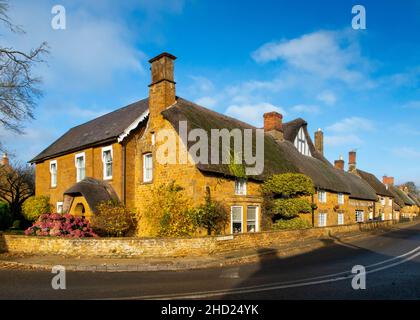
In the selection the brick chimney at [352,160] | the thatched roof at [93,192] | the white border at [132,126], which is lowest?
the thatched roof at [93,192]

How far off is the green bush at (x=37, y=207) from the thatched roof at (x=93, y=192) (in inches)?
290

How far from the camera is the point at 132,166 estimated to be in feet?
65.0

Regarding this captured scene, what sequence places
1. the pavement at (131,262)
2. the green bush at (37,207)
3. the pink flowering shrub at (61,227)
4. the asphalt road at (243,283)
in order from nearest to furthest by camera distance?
the asphalt road at (243,283)
the pavement at (131,262)
the pink flowering shrub at (61,227)
the green bush at (37,207)

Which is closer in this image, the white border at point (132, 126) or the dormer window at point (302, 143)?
the white border at point (132, 126)

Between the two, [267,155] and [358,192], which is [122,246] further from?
[358,192]

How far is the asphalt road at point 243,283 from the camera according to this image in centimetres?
776

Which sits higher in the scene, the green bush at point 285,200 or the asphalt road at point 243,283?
the green bush at point 285,200

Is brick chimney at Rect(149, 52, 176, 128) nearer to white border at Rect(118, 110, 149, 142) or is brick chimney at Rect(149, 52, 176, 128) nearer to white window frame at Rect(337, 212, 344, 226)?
white border at Rect(118, 110, 149, 142)

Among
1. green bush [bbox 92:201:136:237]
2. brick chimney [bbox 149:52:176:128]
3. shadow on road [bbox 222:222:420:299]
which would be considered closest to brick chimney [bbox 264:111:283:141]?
brick chimney [bbox 149:52:176:128]

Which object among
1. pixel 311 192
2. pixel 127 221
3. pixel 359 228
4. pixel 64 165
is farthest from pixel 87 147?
pixel 359 228

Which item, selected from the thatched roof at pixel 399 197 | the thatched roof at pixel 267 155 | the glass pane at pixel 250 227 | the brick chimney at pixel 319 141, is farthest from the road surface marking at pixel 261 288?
the thatched roof at pixel 399 197

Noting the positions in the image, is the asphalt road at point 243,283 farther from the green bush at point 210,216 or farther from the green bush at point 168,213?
the green bush at point 168,213

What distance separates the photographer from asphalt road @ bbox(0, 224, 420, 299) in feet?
25.5
